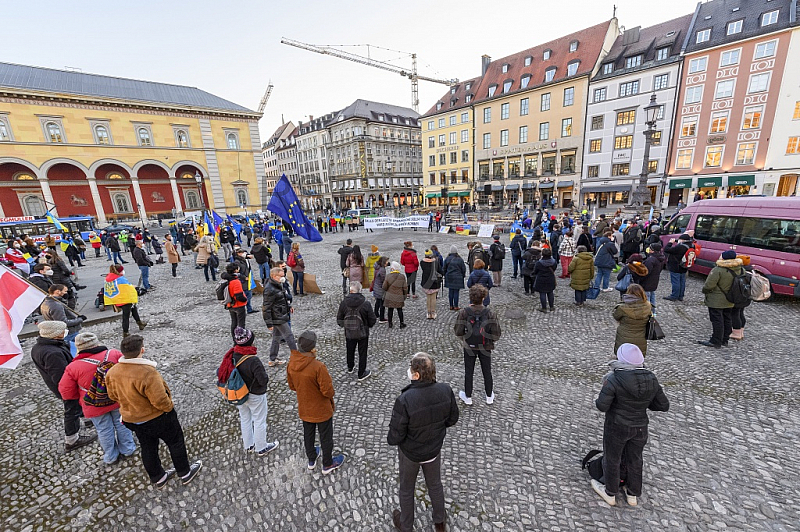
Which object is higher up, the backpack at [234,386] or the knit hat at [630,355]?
the knit hat at [630,355]

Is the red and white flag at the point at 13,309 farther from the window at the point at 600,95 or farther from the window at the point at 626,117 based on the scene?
the window at the point at 600,95

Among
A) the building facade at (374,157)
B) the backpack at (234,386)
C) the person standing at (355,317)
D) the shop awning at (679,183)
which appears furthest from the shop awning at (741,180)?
the building facade at (374,157)

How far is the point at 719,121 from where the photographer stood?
94.0 ft

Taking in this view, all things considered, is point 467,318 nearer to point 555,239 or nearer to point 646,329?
point 646,329

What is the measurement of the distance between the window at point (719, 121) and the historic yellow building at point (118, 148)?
160ft

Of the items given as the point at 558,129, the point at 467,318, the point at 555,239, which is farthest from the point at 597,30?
the point at 467,318

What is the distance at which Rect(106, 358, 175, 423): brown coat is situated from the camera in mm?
3382

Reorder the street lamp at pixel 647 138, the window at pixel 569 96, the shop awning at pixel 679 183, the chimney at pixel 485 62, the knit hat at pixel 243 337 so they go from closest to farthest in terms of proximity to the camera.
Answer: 1. the knit hat at pixel 243 337
2. the street lamp at pixel 647 138
3. the shop awning at pixel 679 183
4. the window at pixel 569 96
5. the chimney at pixel 485 62

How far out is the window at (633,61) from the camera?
31734mm

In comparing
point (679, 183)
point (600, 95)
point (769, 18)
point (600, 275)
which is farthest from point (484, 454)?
point (769, 18)

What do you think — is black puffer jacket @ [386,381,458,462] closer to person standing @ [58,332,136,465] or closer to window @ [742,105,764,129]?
person standing @ [58,332,136,465]

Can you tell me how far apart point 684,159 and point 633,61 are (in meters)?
10.7

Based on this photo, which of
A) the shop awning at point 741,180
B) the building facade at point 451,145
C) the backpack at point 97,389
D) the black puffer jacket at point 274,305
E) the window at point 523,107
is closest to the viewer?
the backpack at point 97,389

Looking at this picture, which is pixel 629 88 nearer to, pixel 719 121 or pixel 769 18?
pixel 719 121
